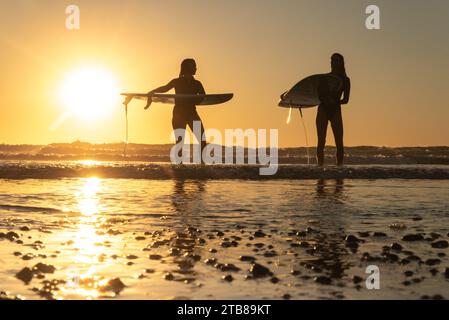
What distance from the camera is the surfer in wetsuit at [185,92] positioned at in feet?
56.1

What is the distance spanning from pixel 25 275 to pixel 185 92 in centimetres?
1309

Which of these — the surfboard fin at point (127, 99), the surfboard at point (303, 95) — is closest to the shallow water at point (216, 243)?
the surfboard fin at point (127, 99)

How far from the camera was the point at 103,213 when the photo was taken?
832cm

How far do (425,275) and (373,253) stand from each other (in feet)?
Answer: 2.93

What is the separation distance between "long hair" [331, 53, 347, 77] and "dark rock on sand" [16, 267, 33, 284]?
1310cm

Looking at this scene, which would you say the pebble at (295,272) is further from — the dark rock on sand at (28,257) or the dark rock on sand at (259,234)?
the dark rock on sand at (28,257)

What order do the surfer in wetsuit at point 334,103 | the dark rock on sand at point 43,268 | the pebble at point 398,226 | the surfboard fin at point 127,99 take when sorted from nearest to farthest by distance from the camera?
the dark rock on sand at point 43,268, the pebble at point 398,226, the surfer in wetsuit at point 334,103, the surfboard fin at point 127,99

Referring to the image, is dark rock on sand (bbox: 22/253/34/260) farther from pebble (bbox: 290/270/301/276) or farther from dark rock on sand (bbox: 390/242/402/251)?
dark rock on sand (bbox: 390/242/402/251)

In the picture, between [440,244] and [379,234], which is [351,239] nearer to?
[379,234]

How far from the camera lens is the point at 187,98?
1719 cm

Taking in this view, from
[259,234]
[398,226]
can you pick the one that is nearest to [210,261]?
[259,234]

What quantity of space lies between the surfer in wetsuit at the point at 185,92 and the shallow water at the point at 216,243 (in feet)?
19.6

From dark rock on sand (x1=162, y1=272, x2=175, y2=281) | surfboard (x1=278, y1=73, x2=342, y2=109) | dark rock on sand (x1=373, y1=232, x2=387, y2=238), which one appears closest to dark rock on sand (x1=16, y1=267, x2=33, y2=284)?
dark rock on sand (x1=162, y1=272, x2=175, y2=281)

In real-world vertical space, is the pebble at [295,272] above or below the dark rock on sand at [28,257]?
below
